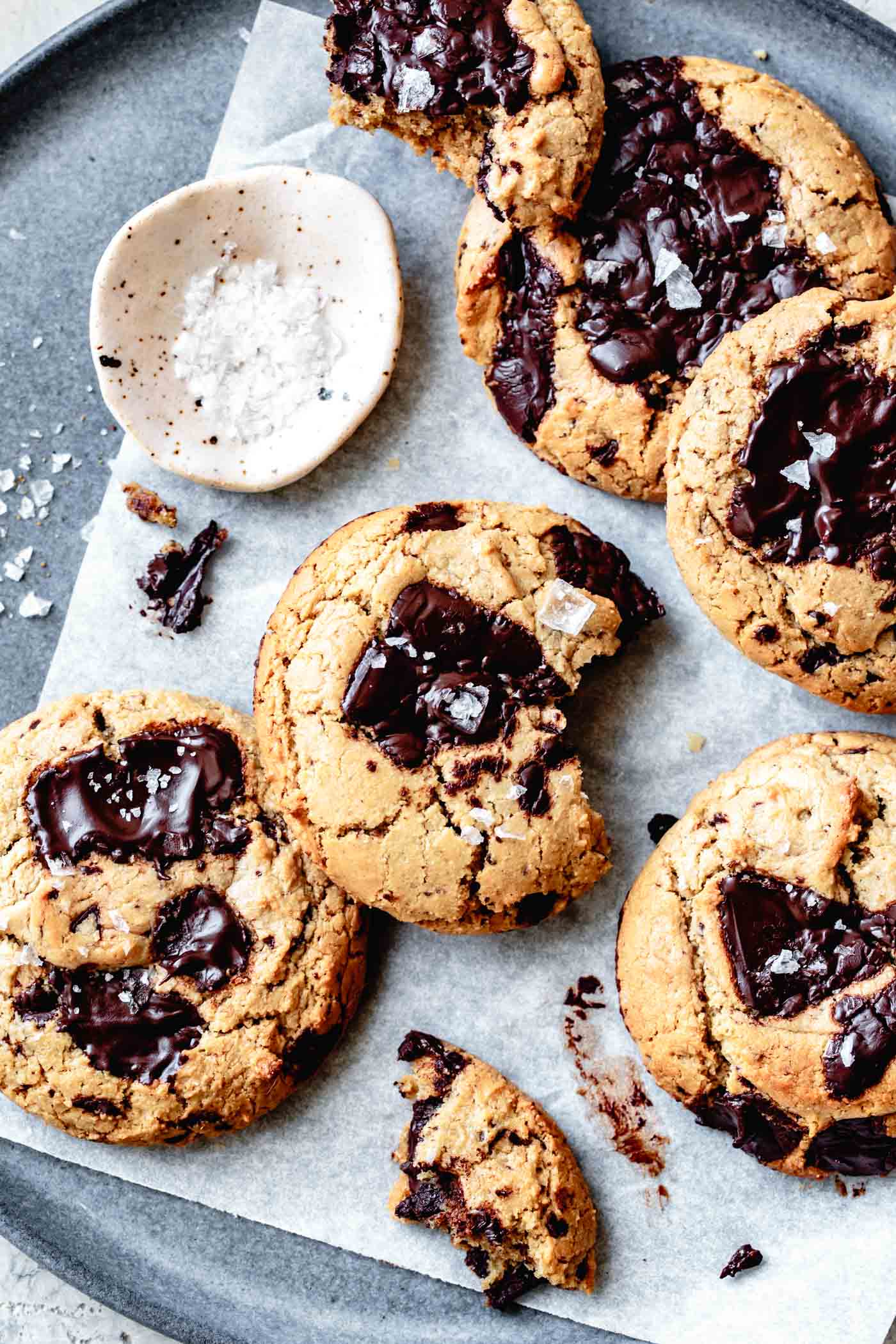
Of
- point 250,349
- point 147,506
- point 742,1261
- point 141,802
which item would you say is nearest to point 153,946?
point 141,802

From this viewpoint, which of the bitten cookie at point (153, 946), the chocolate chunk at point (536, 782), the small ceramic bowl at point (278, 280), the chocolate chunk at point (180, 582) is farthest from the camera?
the chocolate chunk at point (180, 582)

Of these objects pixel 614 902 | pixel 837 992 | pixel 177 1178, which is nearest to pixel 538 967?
pixel 614 902

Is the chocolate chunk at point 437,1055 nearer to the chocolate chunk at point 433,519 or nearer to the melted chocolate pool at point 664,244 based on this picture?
the chocolate chunk at point 433,519

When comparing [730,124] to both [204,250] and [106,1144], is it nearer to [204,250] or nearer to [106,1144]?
[204,250]

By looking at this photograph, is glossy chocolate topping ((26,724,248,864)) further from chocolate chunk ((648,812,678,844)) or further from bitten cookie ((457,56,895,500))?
bitten cookie ((457,56,895,500))

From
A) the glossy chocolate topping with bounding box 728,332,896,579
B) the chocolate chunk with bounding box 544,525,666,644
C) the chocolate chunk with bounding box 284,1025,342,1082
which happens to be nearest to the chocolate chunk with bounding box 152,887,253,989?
the chocolate chunk with bounding box 284,1025,342,1082

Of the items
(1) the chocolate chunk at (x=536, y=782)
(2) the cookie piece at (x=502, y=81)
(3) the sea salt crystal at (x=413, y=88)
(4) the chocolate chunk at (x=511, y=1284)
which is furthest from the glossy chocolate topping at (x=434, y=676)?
(4) the chocolate chunk at (x=511, y=1284)
